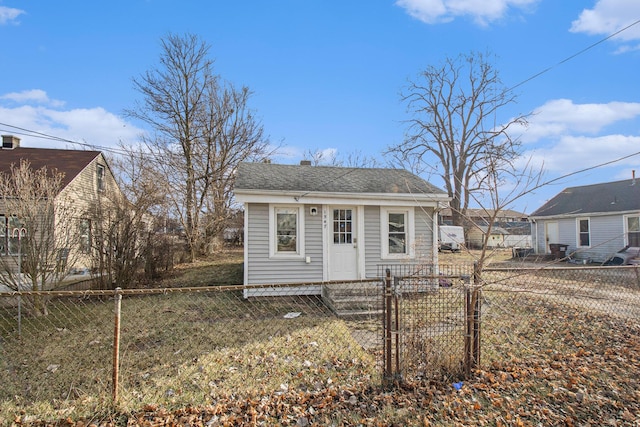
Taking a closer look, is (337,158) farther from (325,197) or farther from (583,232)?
(325,197)

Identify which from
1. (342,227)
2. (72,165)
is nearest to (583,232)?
(342,227)

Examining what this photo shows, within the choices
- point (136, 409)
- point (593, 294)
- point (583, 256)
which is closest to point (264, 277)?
Answer: point (136, 409)

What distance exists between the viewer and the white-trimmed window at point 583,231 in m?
18.5

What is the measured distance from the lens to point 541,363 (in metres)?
4.09

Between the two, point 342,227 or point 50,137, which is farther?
point 50,137

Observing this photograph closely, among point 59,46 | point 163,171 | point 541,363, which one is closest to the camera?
point 541,363

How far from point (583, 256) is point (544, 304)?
14.1 metres

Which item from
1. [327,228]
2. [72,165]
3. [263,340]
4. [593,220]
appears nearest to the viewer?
[263,340]

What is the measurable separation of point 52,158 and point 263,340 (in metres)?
16.8

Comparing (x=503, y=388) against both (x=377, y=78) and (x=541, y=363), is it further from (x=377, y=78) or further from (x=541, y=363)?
(x=377, y=78)

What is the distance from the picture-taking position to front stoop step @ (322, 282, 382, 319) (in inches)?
274

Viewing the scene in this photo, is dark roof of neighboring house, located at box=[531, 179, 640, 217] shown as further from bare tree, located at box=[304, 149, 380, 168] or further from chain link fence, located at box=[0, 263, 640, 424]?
bare tree, located at box=[304, 149, 380, 168]

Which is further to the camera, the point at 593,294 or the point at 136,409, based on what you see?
the point at 593,294

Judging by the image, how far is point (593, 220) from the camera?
18141 mm
